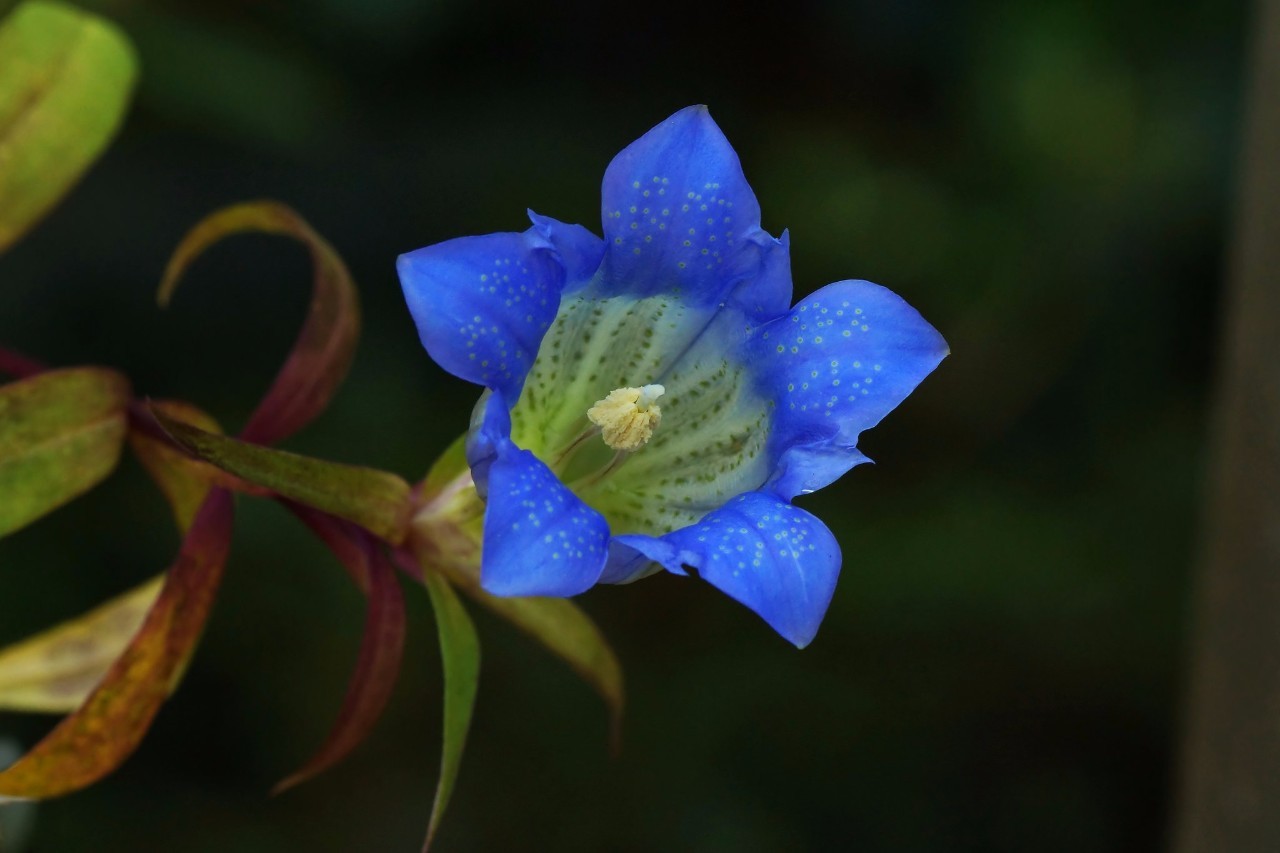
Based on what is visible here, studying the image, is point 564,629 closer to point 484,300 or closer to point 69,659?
point 484,300

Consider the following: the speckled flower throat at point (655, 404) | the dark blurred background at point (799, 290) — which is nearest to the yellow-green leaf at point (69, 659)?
the speckled flower throat at point (655, 404)

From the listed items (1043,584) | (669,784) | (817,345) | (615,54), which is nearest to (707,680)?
(669,784)

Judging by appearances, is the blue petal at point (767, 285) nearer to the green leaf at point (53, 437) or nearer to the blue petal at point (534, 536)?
the blue petal at point (534, 536)

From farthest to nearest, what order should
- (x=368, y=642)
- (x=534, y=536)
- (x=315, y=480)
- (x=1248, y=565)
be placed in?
1. (x=1248, y=565)
2. (x=368, y=642)
3. (x=315, y=480)
4. (x=534, y=536)

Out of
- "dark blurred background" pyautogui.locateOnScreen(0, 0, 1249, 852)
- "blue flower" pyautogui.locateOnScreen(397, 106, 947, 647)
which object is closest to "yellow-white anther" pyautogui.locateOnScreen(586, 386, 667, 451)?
"blue flower" pyautogui.locateOnScreen(397, 106, 947, 647)

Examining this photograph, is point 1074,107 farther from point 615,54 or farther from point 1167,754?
point 1167,754

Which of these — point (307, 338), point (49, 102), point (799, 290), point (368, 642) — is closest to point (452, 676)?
point (368, 642)
